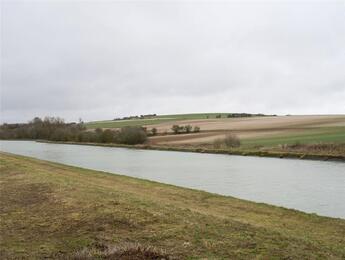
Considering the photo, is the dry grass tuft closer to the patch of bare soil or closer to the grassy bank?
the grassy bank

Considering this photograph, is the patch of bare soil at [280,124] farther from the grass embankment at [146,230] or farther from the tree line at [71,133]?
the grass embankment at [146,230]

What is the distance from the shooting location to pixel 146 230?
322 inches

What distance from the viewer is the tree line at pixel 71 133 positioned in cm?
6662

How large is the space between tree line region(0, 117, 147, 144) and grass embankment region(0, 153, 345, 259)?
5286cm

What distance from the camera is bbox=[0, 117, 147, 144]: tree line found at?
66625mm

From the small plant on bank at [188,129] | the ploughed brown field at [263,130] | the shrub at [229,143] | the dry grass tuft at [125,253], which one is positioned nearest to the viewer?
the dry grass tuft at [125,253]

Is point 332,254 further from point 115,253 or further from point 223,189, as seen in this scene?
point 223,189

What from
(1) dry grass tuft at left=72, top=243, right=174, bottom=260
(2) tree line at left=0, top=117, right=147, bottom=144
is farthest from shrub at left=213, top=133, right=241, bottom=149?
(1) dry grass tuft at left=72, top=243, right=174, bottom=260

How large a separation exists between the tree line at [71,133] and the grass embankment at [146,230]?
5286 centimetres

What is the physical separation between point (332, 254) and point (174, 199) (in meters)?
8.44

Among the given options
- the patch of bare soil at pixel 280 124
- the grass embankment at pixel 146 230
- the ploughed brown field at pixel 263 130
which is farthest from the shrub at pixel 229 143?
the grass embankment at pixel 146 230

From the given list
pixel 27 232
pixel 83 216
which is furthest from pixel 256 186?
pixel 27 232

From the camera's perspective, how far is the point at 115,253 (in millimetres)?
5973

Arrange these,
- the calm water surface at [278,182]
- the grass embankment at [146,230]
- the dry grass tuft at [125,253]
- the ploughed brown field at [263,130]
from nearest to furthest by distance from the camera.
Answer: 1. the dry grass tuft at [125,253]
2. the grass embankment at [146,230]
3. the calm water surface at [278,182]
4. the ploughed brown field at [263,130]
